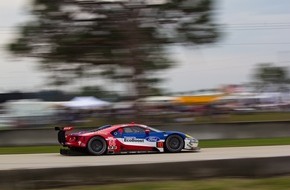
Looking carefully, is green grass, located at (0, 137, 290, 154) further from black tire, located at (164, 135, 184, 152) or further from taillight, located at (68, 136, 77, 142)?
black tire, located at (164, 135, 184, 152)

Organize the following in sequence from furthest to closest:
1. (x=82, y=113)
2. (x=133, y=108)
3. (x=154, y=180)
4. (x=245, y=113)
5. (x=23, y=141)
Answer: (x=245, y=113) < (x=82, y=113) < (x=133, y=108) < (x=23, y=141) < (x=154, y=180)

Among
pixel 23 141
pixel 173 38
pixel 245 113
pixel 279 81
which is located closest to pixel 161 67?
pixel 173 38

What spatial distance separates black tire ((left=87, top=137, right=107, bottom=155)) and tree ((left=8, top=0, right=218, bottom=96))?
467 inches

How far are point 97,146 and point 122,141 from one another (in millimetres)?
812

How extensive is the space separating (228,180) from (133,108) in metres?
20.5

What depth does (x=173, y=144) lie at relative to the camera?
17562mm

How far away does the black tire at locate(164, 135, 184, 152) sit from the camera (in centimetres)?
1753

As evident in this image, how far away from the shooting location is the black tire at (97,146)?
55.3 ft

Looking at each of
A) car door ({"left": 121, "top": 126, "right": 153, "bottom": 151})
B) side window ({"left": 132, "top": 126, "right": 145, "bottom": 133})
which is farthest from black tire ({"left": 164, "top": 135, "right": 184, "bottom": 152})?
side window ({"left": 132, "top": 126, "right": 145, "bottom": 133})

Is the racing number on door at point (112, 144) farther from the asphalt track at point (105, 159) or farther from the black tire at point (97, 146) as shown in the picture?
the asphalt track at point (105, 159)

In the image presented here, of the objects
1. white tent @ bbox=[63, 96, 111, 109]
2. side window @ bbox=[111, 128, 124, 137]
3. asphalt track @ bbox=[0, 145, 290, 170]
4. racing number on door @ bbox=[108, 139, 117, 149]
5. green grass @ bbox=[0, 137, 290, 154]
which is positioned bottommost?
green grass @ bbox=[0, 137, 290, 154]

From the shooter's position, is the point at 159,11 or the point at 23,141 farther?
the point at 159,11

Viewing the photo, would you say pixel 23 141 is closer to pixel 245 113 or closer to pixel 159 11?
pixel 159 11

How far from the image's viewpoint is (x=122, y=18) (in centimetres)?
2903
